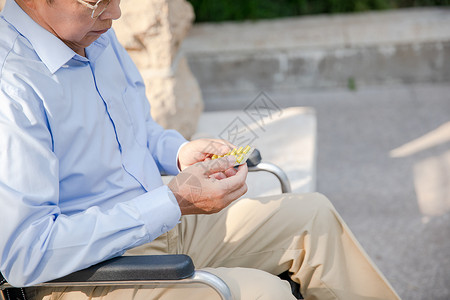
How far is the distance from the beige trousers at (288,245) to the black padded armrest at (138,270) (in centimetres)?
33

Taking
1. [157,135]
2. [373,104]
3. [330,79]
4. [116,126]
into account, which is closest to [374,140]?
[373,104]

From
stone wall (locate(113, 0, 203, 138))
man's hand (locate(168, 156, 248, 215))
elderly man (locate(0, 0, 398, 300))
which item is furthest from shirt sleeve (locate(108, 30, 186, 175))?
stone wall (locate(113, 0, 203, 138))

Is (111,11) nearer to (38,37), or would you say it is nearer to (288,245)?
(38,37)

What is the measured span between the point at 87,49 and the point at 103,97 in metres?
0.16

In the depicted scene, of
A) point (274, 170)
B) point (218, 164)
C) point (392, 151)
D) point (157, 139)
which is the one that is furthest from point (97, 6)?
point (392, 151)

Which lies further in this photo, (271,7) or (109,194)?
(271,7)

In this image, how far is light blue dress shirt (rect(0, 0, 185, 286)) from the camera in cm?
138

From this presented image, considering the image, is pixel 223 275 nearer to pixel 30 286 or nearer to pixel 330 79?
pixel 30 286

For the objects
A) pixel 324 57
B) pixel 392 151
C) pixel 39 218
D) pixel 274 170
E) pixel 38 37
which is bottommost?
pixel 392 151

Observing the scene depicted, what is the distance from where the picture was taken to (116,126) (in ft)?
5.80

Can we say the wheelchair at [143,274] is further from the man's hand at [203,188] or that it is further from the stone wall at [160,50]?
the stone wall at [160,50]

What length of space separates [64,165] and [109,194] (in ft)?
0.57

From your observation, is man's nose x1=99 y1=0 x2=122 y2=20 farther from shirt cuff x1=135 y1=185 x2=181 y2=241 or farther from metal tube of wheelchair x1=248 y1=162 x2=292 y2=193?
metal tube of wheelchair x1=248 y1=162 x2=292 y2=193

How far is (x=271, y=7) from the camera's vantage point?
5633mm
